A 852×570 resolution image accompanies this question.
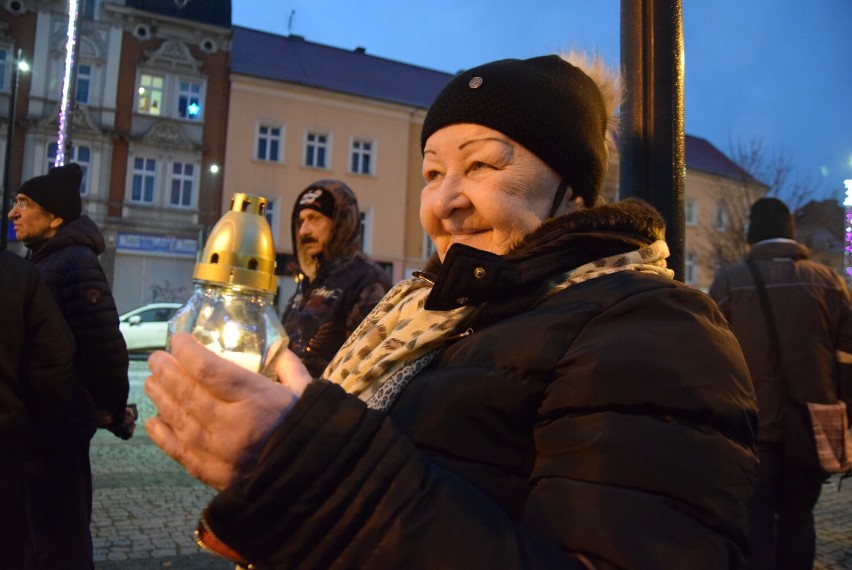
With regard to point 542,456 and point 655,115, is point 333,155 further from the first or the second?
point 542,456

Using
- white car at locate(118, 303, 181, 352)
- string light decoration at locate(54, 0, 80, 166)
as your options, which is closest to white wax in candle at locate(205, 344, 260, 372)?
string light decoration at locate(54, 0, 80, 166)

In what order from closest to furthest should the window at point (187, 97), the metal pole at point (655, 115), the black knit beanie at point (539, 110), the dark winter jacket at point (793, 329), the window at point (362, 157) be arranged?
the black knit beanie at point (539, 110) → the metal pole at point (655, 115) → the dark winter jacket at point (793, 329) → the window at point (187, 97) → the window at point (362, 157)

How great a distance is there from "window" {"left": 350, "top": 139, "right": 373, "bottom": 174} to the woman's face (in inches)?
1015

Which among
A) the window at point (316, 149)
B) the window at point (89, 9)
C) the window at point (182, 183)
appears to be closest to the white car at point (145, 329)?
the window at point (182, 183)

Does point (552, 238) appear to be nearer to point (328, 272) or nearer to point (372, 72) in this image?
point (328, 272)

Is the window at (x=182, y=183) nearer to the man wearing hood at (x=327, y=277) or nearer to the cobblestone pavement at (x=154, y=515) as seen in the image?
the cobblestone pavement at (x=154, y=515)

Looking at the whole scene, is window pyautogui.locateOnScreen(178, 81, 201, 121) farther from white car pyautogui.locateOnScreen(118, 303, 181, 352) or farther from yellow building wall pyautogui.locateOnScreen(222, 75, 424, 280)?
white car pyautogui.locateOnScreen(118, 303, 181, 352)

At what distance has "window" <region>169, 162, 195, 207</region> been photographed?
24.6 meters

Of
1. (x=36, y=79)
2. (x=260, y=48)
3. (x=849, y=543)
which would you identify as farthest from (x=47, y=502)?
(x=260, y=48)

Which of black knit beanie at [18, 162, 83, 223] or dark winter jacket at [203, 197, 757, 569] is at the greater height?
black knit beanie at [18, 162, 83, 223]

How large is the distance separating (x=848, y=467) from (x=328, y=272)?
302 cm

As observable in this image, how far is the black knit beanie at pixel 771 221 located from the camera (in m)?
3.94

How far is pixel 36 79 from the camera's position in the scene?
918 inches

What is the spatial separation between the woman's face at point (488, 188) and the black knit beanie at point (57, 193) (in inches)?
121
